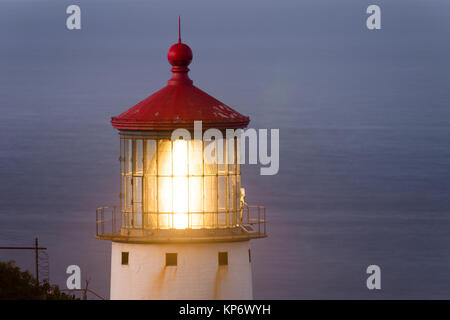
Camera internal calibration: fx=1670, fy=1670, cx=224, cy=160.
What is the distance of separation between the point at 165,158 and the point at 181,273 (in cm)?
160

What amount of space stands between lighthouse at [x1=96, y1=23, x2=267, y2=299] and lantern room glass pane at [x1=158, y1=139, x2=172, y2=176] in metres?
0.01

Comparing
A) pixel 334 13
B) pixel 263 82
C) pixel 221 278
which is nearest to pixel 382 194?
pixel 263 82

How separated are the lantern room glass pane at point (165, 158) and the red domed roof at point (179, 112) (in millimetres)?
297

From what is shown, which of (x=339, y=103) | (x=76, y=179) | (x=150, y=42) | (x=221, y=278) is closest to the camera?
(x=221, y=278)

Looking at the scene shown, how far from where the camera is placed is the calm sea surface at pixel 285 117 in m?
62.1

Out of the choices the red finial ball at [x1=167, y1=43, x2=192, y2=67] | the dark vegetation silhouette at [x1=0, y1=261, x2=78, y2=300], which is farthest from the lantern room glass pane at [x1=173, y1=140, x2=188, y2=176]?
the dark vegetation silhouette at [x1=0, y1=261, x2=78, y2=300]

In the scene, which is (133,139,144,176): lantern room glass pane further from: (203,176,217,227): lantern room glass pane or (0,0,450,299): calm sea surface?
(0,0,450,299): calm sea surface

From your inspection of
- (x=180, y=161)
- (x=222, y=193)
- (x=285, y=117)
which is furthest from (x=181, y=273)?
(x=285, y=117)

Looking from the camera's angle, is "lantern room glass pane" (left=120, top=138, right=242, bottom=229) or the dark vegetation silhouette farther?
the dark vegetation silhouette

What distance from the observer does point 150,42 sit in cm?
7825

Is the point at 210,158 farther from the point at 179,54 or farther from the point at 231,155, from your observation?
the point at 179,54

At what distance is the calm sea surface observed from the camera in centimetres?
6209
